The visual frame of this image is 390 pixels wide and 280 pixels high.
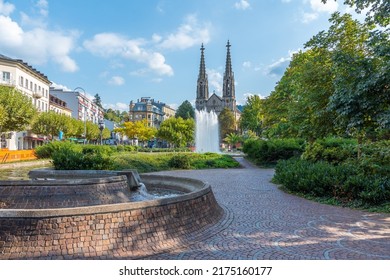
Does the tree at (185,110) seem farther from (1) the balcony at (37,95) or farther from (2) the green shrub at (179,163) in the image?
(2) the green shrub at (179,163)

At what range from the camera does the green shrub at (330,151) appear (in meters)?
17.8

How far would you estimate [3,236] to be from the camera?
16.2 ft

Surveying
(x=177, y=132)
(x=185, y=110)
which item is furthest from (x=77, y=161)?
(x=185, y=110)

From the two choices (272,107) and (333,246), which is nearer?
(333,246)

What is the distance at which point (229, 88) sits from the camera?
4579 inches

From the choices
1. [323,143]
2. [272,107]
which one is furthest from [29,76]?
[323,143]

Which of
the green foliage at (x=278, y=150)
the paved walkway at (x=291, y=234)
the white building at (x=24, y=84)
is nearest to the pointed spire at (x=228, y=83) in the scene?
the white building at (x=24, y=84)

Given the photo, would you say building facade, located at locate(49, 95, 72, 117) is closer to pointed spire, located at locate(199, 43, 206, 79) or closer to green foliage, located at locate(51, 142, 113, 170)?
green foliage, located at locate(51, 142, 113, 170)

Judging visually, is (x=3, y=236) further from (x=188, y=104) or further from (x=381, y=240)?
(x=188, y=104)

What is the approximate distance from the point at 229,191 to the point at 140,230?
27.1 feet

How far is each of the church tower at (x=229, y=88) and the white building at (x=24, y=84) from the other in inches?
2664

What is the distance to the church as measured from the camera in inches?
4523

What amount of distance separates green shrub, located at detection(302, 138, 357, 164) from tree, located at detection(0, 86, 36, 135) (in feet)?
98.7

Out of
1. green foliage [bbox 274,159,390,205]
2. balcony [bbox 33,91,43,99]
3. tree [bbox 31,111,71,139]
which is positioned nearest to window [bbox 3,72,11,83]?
tree [bbox 31,111,71,139]
